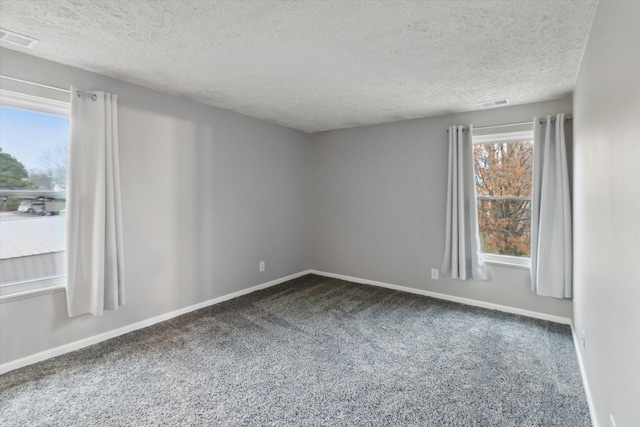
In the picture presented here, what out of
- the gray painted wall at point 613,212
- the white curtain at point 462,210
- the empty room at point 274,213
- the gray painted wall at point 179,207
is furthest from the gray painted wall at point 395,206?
the gray painted wall at point 613,212

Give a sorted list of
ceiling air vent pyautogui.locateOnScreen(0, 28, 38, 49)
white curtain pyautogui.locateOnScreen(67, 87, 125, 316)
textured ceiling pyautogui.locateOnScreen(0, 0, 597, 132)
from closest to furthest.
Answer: textured ceiling pyautogui.locateOnScreen(0, 0, 597, 132) < ceiling air vent pyautogui.locateOnScreen(0, 28, 38, 49) < white curtain pyautogui.locateOnScreen(67, 87, 125, 316)

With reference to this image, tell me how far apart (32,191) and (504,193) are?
4.48 meters

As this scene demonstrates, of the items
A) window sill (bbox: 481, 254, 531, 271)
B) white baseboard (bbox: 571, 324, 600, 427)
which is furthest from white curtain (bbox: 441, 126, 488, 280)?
white baseboard (bbox: 571, 324, 600, 427)

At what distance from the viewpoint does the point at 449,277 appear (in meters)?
3.87

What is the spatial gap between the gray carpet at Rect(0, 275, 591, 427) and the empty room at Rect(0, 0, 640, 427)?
2cm

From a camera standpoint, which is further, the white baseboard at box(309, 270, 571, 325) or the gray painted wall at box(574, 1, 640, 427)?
the white baseboard at box(309, 270, 571, 325)

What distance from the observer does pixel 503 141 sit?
3604 mm

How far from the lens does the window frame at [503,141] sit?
11.3ft

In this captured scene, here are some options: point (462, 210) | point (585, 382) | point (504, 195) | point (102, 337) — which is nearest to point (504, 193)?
point (504, 195)

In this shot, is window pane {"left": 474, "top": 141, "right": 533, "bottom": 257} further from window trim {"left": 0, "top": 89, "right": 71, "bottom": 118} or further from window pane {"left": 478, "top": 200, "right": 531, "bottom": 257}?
window trim {"left": 0, "top": 89, "right": 71, "bottom": 118}

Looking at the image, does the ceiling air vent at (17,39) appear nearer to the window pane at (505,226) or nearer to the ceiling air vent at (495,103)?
the ceiling air vent at (495,103)

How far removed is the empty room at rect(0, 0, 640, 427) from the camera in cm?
177

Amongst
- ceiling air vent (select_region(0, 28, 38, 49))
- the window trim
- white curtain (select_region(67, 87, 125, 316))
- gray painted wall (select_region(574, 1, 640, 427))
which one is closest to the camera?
gray painted wall (select_region(574, 1, 640, 427))

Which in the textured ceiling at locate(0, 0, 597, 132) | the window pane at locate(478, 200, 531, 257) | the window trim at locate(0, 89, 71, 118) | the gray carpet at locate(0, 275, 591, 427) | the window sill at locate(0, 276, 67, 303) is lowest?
the gray carpet at locate(0, 275, 591, 427)
